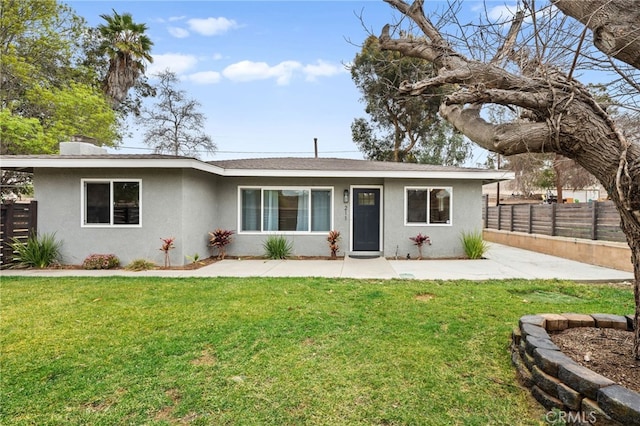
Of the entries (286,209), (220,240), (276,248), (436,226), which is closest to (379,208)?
(436,226)

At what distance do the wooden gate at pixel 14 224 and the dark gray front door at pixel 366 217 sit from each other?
28.6 feet

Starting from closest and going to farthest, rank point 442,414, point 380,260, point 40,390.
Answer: point 442,414
point 40,390
point 380,260

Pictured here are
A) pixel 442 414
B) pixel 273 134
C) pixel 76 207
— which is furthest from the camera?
pixel 273 134

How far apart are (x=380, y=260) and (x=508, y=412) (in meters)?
7.09

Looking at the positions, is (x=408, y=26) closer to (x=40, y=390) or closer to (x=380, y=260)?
(x=40, y=390)

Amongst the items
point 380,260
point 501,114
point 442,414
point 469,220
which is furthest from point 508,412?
point 469,220

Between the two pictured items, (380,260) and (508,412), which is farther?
(380,260)

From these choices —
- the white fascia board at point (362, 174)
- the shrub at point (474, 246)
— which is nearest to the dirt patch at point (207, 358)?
the white fascia board at point (362, 174)

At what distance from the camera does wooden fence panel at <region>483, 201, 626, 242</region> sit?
330 inches

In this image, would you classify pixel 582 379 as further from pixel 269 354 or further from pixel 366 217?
pixel 366 217

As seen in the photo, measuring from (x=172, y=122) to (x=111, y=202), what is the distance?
1586 cm

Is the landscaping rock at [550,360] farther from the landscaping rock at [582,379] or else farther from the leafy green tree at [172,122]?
the leafy green tree at [172,122]

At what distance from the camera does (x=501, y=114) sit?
3.70m

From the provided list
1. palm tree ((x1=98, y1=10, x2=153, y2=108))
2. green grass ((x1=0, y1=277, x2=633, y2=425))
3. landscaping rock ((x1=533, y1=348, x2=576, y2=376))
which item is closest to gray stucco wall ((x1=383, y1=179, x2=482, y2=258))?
green grass ((x1=0, y1=277, x2=633, y2=425))
